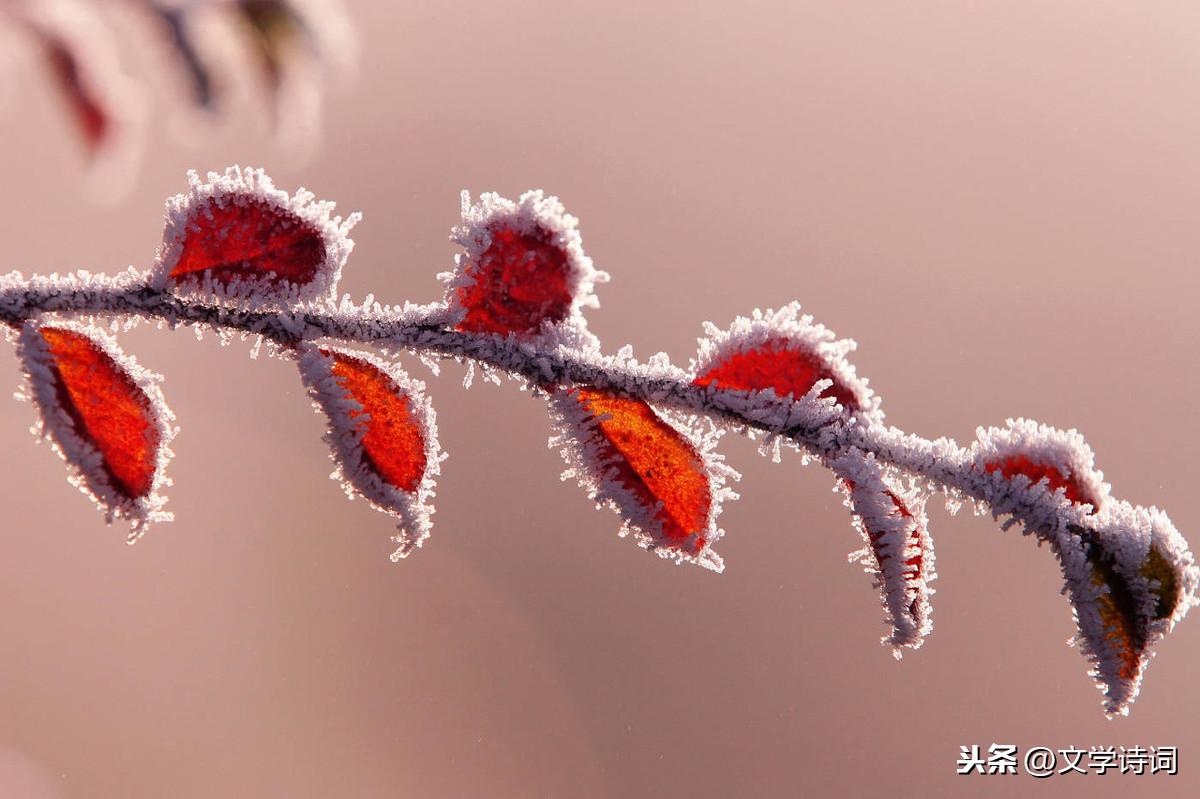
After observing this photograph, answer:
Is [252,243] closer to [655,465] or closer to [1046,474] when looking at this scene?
[655,465]

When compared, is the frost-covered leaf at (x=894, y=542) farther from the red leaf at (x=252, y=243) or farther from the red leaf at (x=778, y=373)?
the red leaf at (x=252, y=243)

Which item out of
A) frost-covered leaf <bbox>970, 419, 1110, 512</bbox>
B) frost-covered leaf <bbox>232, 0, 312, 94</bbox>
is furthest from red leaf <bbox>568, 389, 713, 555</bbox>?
frost-covered leaf <bbox>232, 0, 312, 94</bbox>

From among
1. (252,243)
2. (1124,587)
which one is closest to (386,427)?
(252,243)

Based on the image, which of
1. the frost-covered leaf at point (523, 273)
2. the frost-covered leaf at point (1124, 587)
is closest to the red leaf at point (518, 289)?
the frost-covered leaf at point (523, 273)

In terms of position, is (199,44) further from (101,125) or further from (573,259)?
(573,259)

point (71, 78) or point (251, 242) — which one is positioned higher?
point (251, 242)

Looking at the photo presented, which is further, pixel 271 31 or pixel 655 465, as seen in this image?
pixel 655 465
